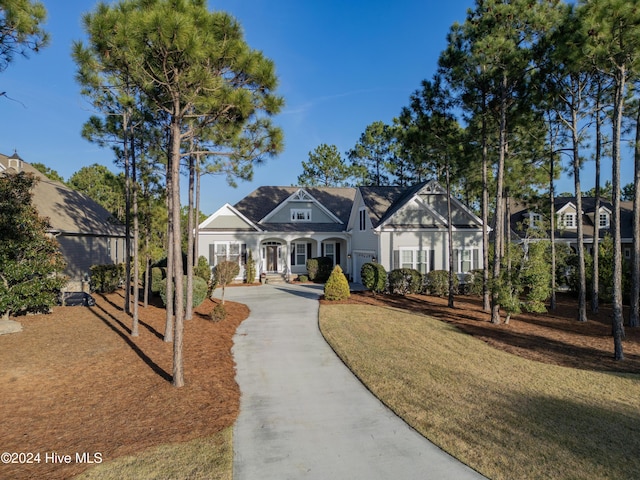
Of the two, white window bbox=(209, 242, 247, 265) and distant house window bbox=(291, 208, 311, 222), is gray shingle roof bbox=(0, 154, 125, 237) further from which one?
distant house window bbox=(291, 208, 311, 222)

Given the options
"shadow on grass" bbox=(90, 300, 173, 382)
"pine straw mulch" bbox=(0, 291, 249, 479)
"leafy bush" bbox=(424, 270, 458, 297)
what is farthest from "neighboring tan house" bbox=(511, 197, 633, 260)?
"shadow on grass" bbox=(90, 300, 173, 382)

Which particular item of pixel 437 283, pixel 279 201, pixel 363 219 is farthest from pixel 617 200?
pixel 279 201

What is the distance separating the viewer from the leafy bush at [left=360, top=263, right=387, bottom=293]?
18.9 meters

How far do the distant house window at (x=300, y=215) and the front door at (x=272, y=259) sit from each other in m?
2.54

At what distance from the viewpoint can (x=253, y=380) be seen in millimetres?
7617

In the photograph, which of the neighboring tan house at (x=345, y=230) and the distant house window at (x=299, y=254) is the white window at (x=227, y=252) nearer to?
the neighboring tan house at (x=345, y=230)

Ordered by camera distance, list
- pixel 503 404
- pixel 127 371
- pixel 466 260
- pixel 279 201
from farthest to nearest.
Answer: pixel 279 201 → pixel 466 260 → pixel 127 371 → pixel 503 404

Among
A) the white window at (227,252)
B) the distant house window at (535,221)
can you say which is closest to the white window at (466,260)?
the distant house window at (535,221)

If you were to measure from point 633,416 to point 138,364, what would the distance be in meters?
9.76

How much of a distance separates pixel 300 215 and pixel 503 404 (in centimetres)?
2123

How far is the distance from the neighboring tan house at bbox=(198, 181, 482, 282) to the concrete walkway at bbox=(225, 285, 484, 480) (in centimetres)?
1232

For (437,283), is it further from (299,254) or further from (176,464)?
(176,464)

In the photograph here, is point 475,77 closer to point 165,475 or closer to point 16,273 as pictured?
point 165,475

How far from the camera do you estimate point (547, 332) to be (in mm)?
12445
